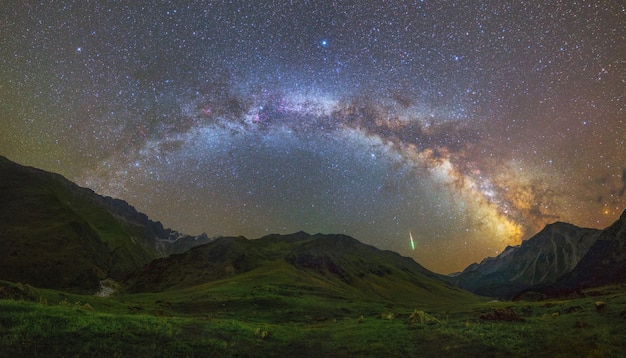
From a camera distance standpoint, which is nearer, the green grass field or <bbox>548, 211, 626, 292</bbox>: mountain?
the green grass field

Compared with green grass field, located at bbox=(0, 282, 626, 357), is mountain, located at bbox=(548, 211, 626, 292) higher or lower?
higher

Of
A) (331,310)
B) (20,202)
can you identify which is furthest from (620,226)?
(20,202)

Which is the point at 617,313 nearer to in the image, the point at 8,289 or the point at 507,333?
the point at 507,333

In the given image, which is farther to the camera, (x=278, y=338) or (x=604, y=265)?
(x=604, y=265)

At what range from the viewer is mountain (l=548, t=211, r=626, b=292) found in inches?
6324

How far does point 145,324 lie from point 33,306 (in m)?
8.34

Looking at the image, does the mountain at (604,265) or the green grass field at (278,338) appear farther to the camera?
the mountain at (604,265)

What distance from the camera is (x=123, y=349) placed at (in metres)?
23.5

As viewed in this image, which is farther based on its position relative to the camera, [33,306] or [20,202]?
[20,202]

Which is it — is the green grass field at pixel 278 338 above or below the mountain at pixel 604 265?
below

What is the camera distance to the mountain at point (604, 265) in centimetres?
16062

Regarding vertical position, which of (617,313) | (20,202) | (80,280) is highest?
(20,202)

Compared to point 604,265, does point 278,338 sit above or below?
below

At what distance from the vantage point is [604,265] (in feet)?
564
